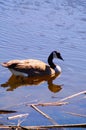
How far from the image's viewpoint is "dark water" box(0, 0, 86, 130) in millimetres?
8407

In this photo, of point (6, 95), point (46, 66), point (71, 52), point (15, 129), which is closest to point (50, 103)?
point (6, 95)

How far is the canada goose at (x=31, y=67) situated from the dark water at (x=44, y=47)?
0.85ft

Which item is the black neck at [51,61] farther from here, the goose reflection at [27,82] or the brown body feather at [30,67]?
the goose reflection at [27,82]

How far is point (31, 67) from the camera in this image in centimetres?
1093

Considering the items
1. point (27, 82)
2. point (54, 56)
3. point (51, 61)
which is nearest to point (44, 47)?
point (51, 61)

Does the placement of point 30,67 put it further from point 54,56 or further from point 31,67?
point 54,56

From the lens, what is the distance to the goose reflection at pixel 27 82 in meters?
9.94

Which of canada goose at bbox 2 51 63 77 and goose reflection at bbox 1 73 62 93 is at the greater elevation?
canada goose at bbox 2 51 63 77

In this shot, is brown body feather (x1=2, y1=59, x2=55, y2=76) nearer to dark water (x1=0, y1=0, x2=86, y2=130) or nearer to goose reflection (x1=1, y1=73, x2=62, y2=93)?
goose reflection (x1=1, y1=73, x2=62, y2=93)

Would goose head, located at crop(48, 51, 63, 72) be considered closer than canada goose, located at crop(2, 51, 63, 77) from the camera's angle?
No

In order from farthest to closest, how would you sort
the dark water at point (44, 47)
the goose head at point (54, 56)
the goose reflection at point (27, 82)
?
1. the goose head at point (54, 56)
2. the goose reflection at point (27, 82)
3. the dark water at point (44, 47)

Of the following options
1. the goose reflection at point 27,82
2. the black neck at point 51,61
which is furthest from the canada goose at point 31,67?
the goose reflection at point 27,82

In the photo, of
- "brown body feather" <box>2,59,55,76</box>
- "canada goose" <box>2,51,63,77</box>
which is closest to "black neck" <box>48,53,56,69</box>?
"canada goose" <box>2,51,63,77</box>

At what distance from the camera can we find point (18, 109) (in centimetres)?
813
